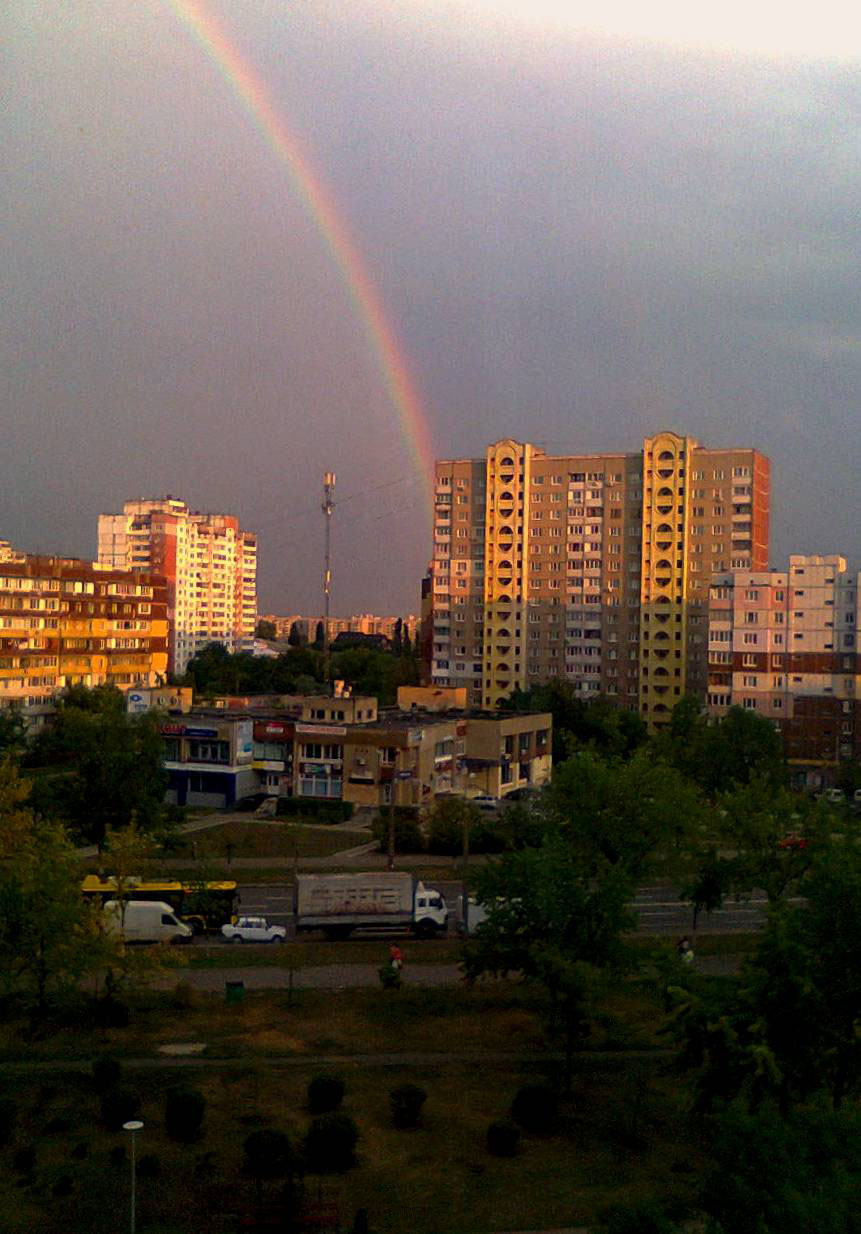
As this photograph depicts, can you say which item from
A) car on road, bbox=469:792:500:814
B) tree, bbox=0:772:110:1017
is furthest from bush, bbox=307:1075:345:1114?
car on road, bbox=469:792:500:814

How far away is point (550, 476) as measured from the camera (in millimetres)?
65250

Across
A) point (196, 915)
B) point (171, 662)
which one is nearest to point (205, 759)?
point (196, 915)

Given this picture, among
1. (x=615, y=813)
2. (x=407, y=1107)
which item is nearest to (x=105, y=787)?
(x=615, y=813)

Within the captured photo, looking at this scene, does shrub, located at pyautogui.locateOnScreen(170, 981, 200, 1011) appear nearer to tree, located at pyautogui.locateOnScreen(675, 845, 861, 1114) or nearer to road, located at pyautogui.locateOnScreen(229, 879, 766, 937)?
road, located at pyautogui.locateOnScreen(229, 879, 766, 937)

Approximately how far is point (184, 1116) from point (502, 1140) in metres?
3.19

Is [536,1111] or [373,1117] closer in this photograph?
[536,1111]

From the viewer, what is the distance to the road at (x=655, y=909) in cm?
2267

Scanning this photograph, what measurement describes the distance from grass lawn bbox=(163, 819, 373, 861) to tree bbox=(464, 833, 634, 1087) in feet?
54.6

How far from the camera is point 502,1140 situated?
37.3 ft

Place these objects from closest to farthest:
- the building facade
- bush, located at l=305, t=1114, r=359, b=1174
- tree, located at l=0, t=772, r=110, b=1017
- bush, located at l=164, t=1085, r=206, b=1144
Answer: bush, located at l=305, t=1114, r=359, b=1174, bush, located at l=164, t=1085, r=206, b=1144, tree, located at l=0, t=772, r=110, b=1017, the building facade

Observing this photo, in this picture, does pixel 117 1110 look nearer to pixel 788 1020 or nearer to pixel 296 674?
pixel 788 1020

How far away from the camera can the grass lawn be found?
1232 inches

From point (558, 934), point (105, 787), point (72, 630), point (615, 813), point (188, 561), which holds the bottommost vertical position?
point (558, 934)

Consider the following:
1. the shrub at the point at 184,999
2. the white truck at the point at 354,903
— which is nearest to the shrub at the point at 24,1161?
the shrub at the point at 184,999
